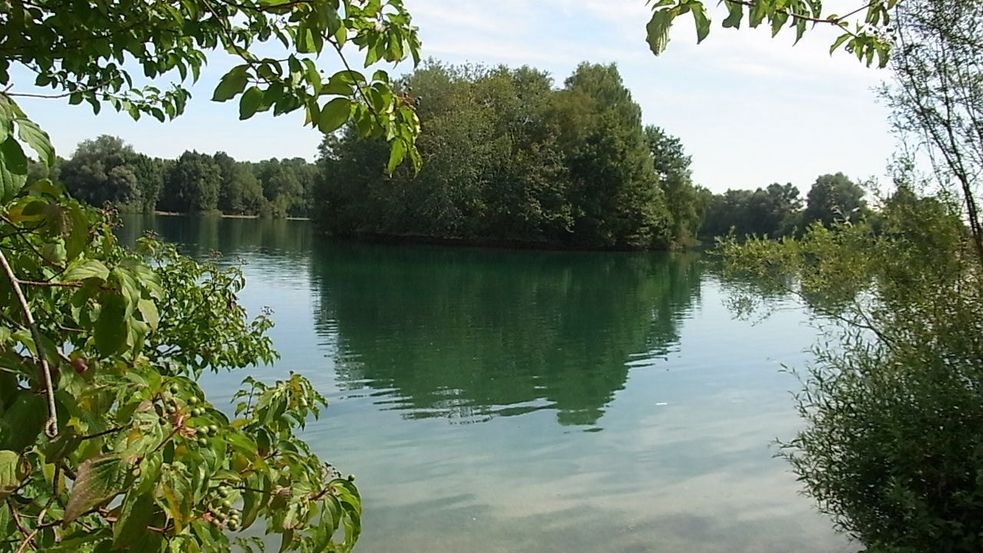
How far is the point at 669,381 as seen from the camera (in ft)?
48.8

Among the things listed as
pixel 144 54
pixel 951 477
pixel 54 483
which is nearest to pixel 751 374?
pixel 951 477

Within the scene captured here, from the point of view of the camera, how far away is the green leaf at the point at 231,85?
1.65 metres

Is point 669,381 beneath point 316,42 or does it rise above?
beneath

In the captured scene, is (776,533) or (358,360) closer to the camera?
(776,533)

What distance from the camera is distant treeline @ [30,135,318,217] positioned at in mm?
72000

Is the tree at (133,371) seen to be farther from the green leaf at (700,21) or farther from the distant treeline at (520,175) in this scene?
the distant treeline at (520,175)

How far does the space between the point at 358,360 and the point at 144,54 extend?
12.8 meters

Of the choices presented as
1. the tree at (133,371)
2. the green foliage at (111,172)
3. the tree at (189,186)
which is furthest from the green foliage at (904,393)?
the tree at (189,186)

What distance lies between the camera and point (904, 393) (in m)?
5.74

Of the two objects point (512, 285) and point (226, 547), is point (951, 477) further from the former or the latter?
point (512, 285)

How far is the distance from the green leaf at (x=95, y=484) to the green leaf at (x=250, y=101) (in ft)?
2.70

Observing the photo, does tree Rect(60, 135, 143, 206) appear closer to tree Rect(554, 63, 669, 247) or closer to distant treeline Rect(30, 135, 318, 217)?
distant treeline Rect(30, 135, 318, 217)

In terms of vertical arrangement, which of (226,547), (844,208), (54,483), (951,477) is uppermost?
(844,208)

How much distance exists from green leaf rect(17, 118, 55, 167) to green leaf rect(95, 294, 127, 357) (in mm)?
227
